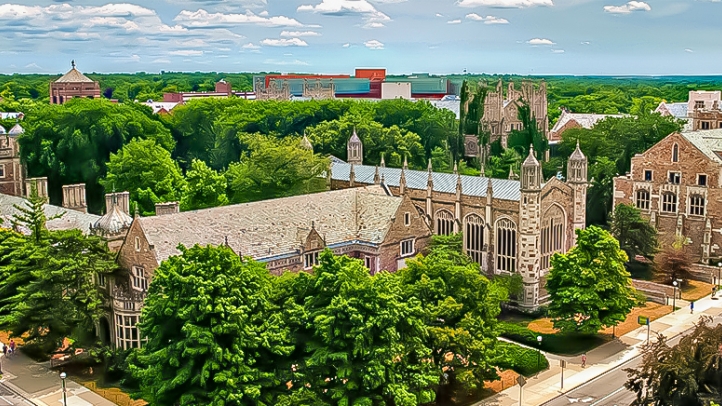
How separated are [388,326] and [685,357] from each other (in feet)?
43.4

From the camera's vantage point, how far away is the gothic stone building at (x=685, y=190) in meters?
75.5

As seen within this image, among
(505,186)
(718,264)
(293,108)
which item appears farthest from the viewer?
(293,108)

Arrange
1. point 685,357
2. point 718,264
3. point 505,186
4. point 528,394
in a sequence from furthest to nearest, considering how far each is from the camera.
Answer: point 718,264 < point 505,186 < point 528,394 < point 685,357

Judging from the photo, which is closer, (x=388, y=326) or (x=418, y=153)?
(x=388, y=326)

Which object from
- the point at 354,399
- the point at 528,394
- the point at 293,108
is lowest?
the point at 528,394

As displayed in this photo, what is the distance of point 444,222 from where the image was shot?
213 feet

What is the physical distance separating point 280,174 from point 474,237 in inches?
808

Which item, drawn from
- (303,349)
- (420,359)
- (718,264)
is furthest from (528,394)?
(718,264)

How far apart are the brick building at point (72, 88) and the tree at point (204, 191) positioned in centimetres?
11292

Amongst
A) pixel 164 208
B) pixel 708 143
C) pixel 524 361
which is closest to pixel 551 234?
pixel 524 361

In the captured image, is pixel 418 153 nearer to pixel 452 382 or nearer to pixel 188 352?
pixel 452 382

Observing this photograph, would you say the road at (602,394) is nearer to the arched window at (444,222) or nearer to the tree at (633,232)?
the arched window at (444,222)

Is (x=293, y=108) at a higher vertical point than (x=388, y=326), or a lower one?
higher

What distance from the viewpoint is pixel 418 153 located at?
109188mm
